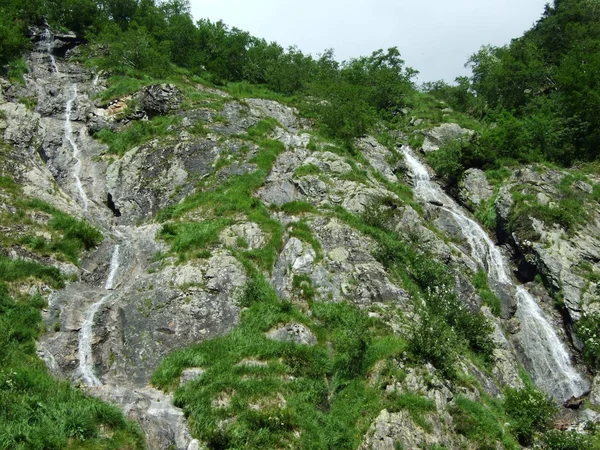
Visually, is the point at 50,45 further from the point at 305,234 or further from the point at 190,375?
the point at 190,375

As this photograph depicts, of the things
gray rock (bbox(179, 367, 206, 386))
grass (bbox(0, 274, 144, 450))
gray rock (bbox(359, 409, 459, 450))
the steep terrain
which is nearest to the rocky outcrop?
the steep terrain

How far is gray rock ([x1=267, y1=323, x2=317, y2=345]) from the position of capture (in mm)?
18781

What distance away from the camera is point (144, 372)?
56.2 ft

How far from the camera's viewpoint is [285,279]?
73.8ft

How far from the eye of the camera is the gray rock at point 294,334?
18781mm

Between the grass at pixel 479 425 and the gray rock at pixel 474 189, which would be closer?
the grass at pixel 479 425

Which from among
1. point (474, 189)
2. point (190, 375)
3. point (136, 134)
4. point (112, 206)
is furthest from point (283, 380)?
point (474, 189)

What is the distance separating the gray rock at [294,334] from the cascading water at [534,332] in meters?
11.9

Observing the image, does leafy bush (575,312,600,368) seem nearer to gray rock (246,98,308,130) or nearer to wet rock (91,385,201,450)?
wet rock (91,385,201,450)

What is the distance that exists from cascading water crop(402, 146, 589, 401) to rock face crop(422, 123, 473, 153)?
33.4 ft

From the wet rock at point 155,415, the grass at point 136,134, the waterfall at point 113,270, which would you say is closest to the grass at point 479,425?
the wet rock at point 155,415

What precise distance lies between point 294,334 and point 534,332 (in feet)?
44.7

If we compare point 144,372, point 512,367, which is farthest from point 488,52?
point 144,372

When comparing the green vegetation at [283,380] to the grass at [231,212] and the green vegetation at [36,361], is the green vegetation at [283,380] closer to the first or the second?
the green vegetation at [36,361]
